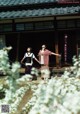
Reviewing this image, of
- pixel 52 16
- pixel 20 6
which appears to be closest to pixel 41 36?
pixel 52 16

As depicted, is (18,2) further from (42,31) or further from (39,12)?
(42,31)

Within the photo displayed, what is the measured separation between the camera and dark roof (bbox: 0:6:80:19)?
Result: 19.4 m

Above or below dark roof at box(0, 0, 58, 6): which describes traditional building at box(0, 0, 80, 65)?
below

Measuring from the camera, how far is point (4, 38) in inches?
813

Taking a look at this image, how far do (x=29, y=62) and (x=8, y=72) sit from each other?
12.4 metres

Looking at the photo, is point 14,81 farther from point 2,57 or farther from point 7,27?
point 7,27

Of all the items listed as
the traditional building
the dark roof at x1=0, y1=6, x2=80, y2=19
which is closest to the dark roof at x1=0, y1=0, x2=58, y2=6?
the dark roof at x1=0, y1=6, x2=80, y2=19

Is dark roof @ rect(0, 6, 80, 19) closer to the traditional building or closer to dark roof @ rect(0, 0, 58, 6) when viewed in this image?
the traditional building

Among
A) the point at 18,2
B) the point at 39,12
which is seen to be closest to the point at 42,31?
the point at 39,12

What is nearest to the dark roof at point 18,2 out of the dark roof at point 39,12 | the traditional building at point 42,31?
the dark roof at point 39,12

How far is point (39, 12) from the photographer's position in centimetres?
2030

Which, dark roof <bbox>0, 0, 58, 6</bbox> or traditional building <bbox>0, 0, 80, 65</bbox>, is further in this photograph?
dark roof <bbox>0, 0, 58, 6</bbox>

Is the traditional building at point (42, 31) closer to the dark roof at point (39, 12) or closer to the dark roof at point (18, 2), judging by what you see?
the dark roof at point (39, 12)

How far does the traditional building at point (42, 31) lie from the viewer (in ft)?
65.0
